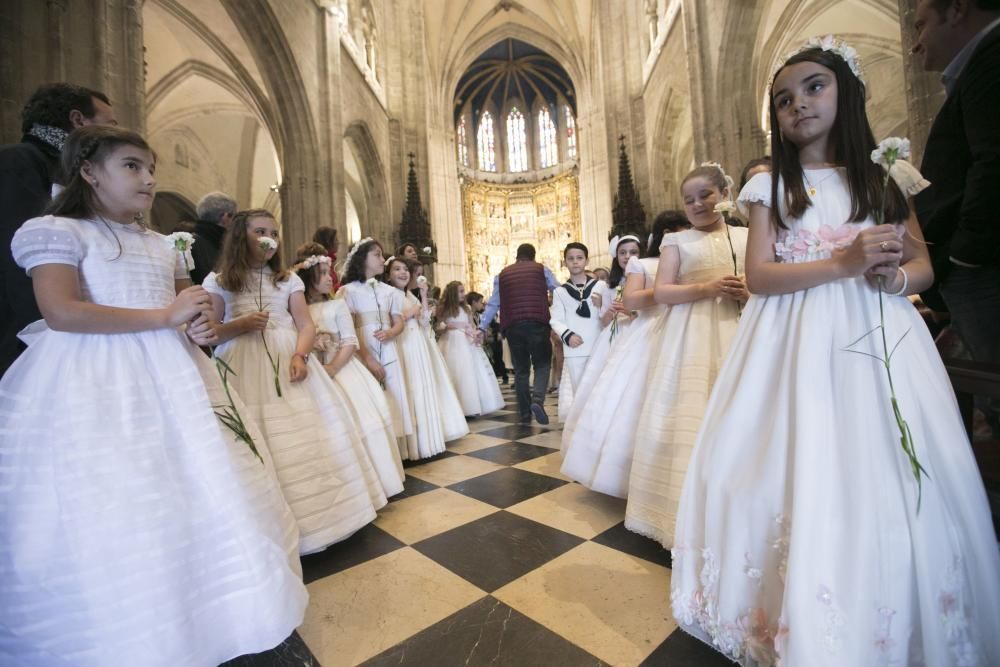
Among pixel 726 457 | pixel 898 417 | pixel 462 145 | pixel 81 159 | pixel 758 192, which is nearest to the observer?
pixel 898 417

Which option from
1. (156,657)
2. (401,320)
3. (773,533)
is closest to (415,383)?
(401,320)

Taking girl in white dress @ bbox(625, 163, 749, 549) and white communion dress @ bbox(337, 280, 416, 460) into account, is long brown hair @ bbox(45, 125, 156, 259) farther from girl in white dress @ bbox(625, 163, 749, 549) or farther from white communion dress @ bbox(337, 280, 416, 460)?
girl in white dress @ bbox(625, 163, 749, 549)

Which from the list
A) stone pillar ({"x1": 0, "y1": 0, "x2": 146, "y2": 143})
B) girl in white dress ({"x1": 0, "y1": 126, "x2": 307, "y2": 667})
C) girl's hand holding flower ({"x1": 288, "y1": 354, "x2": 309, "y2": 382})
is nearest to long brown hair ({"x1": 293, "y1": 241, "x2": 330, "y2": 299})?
girl's hand holding flower ({"x1": 288, "y1": 354, "x2": 309, "y2": 382})

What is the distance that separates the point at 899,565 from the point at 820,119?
3.46 ft

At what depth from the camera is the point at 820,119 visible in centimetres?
115

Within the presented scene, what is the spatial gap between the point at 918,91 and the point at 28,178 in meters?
5.67

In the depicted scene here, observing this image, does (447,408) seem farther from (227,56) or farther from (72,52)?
(227,56)

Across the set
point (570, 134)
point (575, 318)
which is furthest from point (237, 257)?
point (570, 134)

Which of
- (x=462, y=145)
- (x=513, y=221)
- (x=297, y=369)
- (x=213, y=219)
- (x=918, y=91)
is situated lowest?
(x=297, y=369)

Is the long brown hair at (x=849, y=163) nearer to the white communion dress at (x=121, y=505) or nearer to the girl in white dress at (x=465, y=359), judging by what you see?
the white communion dress at (x=121, y=505)

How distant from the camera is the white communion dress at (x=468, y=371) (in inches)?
216

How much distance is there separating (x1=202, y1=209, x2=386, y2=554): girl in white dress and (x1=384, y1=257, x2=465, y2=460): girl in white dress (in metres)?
1.19

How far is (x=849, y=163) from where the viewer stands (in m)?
1.15

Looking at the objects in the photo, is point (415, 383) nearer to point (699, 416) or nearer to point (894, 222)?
point (699, 416)
